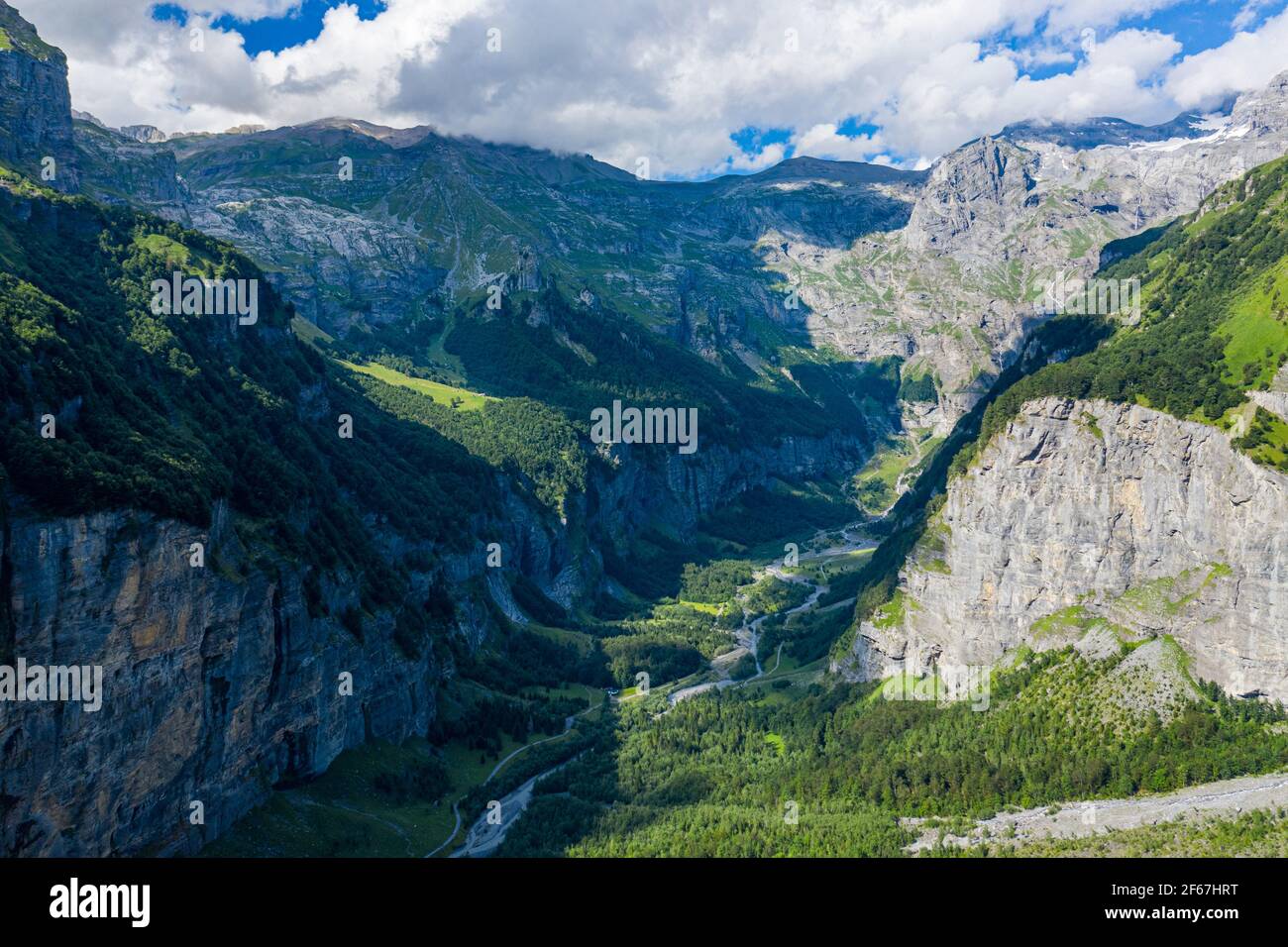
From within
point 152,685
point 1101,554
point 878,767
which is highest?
point 1101,554

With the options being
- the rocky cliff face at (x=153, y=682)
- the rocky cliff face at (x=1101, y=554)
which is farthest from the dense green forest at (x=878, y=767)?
the rocky cliff face at (x=153, y=682)

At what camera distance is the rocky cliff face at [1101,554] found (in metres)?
133

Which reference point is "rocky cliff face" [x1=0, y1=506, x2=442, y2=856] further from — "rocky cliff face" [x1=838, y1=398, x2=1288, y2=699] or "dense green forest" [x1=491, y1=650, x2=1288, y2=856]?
"rocky cliff face" [x1=838, y1=398, x2=1288, y2=699]

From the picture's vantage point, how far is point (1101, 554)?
506ft

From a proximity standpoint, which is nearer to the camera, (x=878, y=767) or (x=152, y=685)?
(x=152, y=685)

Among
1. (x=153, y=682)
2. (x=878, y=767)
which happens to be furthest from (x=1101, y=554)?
(x=153, y=682)

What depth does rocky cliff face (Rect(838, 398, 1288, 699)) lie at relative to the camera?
133 metres

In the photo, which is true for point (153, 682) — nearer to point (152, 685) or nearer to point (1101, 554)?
point (152, 685)

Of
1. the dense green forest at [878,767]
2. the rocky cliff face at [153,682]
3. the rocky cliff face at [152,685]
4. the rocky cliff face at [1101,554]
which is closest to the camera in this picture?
the rocky cliff face at [153,682]

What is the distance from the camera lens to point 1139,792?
128500mm

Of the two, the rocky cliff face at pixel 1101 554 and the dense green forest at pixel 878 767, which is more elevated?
the rocky cliff face at pixel 1101 554

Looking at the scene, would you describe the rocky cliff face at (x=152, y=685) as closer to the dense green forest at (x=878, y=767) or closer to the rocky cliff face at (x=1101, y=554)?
the dense green forest at (x=878, y=767)

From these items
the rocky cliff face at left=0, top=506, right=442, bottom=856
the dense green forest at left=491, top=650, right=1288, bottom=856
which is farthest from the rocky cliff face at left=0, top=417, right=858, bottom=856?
the dense green forest at left=491, top=650, right=1288, bottom=856
